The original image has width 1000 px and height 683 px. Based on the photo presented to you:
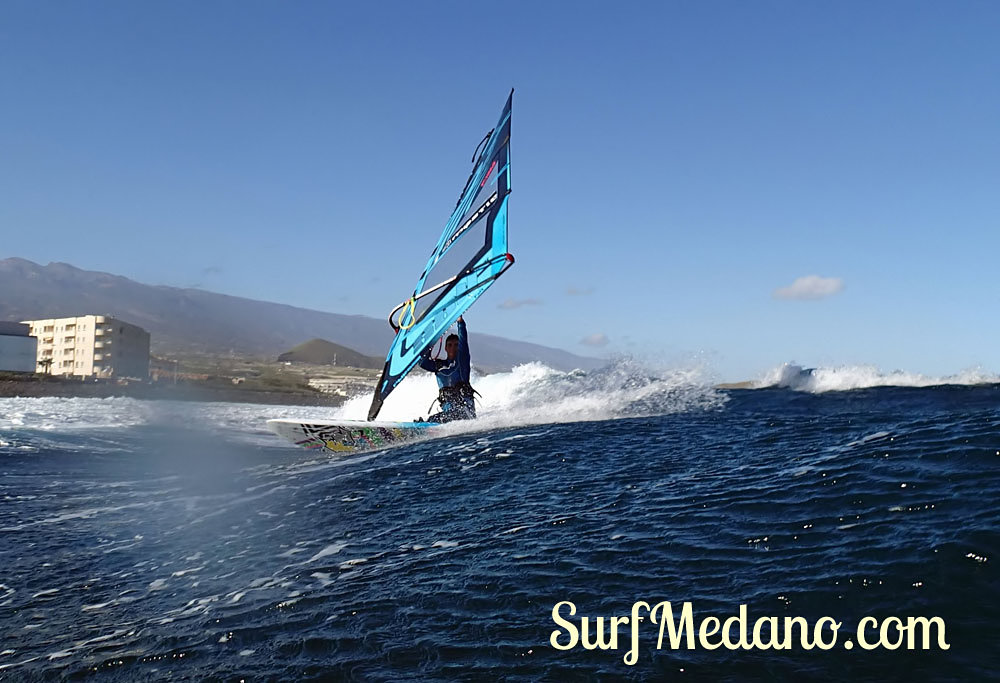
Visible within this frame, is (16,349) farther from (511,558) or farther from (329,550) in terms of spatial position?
(511,558)

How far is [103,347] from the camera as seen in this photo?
61.7 m

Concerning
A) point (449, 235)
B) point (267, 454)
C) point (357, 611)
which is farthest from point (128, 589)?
point (449, 235)

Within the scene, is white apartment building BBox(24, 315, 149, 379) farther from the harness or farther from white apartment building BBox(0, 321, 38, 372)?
the harness

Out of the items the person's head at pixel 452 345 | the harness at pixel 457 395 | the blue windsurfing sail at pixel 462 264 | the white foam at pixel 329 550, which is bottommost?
the white foam at pixel 329 550

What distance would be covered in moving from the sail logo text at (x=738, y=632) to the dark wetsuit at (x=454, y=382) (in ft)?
31.7

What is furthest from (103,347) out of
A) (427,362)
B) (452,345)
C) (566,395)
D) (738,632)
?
(738,632)

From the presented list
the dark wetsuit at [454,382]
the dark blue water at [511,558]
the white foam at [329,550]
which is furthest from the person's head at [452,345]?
the white foam at [329,550]

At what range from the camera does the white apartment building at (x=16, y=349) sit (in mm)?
67500

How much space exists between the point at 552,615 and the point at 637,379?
1521 centimetres

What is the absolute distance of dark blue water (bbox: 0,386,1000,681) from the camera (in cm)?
366

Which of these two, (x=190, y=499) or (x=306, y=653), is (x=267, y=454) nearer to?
(x=190, y=499)

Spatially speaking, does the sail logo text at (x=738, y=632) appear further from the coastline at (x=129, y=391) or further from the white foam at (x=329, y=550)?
the coastline at (x=129, y=391)

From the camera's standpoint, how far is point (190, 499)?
859 cm

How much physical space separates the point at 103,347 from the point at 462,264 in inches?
2320
